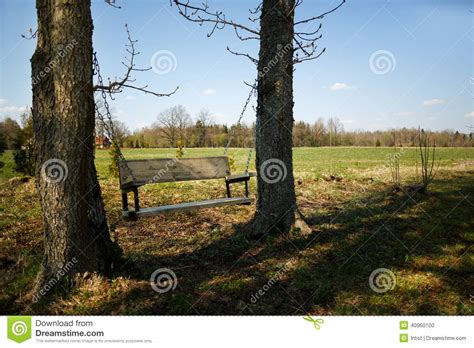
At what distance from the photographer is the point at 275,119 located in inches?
192

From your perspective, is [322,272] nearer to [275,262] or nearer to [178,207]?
[275,262]

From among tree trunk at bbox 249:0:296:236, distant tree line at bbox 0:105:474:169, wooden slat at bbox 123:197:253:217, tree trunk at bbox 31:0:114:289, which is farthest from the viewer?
distant tree line at bbox 0:105:474:169

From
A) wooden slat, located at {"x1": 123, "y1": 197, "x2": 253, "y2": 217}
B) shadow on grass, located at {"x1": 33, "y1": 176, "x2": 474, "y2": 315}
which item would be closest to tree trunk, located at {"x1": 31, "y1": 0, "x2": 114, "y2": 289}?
shadow on grass, located at {"x1": 33, "y1": 176, "x2": 474, "y2": 315}

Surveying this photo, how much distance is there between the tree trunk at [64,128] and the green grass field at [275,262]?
0.40 m

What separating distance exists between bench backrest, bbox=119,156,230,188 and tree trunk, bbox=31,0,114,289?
1066 mm

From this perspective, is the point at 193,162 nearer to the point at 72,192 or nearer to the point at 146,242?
the point at 146,242

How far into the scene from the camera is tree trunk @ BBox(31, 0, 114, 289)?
10.6 feet

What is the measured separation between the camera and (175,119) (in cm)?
1263

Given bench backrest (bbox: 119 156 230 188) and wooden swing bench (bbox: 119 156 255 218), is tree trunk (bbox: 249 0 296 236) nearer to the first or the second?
wooden swing bench (bbox: 119 156 255 218)

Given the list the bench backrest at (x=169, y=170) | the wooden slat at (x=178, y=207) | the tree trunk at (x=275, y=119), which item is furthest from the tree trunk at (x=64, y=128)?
the tree trunk at (x=275, y=119)

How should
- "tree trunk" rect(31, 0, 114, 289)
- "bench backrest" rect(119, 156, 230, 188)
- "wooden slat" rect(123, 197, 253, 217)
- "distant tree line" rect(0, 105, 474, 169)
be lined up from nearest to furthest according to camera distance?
"tree trunk" rect(31, 0, 114, 289) < "wooden slat" rect(123, 197, 253, 217) < "bench backrest" rect(119, 156, 230, 188) < "distant tree line" rect(0, 105, 474, 169)

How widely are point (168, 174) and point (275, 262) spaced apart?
2.11 m
